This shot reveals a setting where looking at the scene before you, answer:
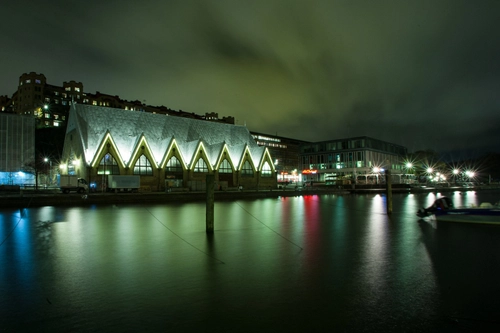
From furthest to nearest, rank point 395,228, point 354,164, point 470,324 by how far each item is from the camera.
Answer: point 354,164 < point 395,228 < point 470,324

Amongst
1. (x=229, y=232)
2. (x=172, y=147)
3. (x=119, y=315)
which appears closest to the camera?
A: (x=119, y=315)

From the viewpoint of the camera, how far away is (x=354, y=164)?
339 ft

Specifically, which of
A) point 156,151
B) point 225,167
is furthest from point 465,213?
point 225,167

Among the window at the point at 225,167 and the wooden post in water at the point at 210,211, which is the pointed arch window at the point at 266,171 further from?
the wooden post in water at the point at 210,211

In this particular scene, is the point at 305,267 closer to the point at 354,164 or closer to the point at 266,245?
the point at 266,245

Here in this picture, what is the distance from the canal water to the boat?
4.40 meters

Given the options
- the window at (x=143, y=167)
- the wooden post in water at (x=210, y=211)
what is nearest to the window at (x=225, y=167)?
the window at (x=143, y=167)

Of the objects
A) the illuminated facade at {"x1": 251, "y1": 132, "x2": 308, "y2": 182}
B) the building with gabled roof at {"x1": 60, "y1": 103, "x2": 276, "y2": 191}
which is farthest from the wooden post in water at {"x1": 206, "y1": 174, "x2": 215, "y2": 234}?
the illuminated facade at {"x1": 251, "y1": 132, "x2": 308, "y2": 182}

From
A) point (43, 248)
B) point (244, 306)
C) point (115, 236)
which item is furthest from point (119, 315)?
point (115, 236)

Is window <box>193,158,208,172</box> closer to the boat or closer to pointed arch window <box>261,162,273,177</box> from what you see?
→ pointed arch window <box>261,162,273,177</box>

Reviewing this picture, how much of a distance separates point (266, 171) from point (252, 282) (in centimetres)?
6691

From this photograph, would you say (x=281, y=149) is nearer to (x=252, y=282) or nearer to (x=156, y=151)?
(x=156, y=151)

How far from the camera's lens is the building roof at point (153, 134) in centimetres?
5744

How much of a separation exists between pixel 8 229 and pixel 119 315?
15047 mm
